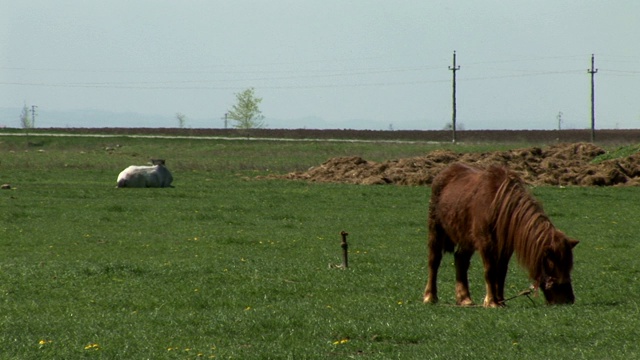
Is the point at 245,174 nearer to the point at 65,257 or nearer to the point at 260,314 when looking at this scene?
the point at 65,257

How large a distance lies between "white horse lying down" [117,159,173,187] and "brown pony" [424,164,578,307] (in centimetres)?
2417

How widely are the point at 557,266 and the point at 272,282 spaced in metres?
4.77

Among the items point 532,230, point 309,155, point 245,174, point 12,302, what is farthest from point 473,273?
point 309,155

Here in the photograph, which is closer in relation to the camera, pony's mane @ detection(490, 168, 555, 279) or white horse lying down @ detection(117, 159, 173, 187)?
pony's mane @ detection(490, 168, 555, 279)

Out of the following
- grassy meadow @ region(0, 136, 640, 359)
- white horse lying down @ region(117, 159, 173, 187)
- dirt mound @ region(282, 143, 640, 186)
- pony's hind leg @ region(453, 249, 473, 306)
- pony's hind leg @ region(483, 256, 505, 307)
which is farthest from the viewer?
dirt mound @ region(282, 143, 640, 186)

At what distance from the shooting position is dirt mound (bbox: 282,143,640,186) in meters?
39.6

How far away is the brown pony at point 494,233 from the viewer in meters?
12.6

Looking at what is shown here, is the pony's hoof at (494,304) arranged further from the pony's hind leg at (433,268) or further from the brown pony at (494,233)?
the pony's hind leg at (433,268)

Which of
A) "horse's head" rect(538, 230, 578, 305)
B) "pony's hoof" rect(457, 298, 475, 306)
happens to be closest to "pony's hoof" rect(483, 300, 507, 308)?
"pony's hoof" rect(457, 298, 475, 306)

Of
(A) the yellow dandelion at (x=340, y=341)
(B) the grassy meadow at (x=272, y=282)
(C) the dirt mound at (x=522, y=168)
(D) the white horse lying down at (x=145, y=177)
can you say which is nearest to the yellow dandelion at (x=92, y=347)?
(B) the grassy meadow at (x=272, y=282)

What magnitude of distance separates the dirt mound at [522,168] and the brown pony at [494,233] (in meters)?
25.1

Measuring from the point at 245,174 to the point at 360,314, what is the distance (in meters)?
33.2

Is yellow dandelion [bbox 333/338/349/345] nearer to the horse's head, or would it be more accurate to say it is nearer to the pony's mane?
the pony's mane

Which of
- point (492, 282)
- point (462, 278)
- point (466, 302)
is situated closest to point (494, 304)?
point (492, 282)
